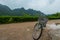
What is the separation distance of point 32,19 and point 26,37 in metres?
6.06

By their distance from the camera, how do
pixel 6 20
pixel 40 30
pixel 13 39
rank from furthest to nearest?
pixel 6 20 → pixel 13 39 → pixel 40 30

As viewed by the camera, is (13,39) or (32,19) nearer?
(13,39)


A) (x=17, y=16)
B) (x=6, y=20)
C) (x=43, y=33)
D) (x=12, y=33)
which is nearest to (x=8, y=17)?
(x=6, y=20)

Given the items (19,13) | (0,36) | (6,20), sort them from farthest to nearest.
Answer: (19,13), (6,20), (0,36)

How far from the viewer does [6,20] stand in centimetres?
1284

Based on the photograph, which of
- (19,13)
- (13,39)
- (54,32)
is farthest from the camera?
(19,13)

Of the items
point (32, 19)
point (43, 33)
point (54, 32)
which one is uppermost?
point (54, 32)

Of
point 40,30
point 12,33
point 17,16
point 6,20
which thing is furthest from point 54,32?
point 17,16

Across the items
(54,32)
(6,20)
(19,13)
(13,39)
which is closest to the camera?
(54,32)

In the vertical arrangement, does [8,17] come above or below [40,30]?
below

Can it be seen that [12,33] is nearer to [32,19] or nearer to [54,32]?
[54,32]

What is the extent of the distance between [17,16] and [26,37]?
6.34 m

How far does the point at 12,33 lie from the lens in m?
7.89

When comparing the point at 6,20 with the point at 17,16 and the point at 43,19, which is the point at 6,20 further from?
the point at 43,19
